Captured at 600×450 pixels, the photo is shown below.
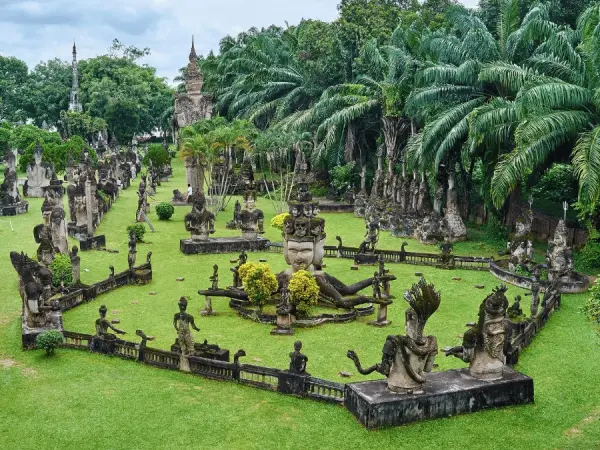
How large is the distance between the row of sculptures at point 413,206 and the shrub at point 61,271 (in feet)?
39.7

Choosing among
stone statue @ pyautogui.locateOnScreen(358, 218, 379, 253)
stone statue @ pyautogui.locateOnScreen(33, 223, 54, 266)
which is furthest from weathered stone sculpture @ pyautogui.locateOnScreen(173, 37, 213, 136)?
stone statue @ pyautogui.locateOnScreen(33, 223, 54, 266)

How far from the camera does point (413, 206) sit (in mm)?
35625

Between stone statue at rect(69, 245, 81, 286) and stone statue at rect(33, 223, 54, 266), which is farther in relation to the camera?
stone statue at rect(69, 245, 81, 286)

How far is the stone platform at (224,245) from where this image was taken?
2888 centimetres

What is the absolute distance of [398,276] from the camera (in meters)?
25.1

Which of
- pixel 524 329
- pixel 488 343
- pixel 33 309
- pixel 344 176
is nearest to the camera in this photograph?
pixel 488 343

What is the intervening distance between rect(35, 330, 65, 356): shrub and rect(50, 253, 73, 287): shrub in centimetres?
582

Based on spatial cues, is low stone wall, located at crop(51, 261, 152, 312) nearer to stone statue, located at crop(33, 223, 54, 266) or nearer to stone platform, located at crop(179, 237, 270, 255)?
stone statue, located at crop(33, 223, 54, 266)

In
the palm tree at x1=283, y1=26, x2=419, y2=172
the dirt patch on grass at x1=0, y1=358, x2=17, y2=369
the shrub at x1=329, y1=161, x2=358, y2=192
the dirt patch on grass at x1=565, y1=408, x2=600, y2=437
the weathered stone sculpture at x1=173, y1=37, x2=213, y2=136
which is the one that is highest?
the weathered stone sculpture at x1=173, y1=37, x2=213, y2=136

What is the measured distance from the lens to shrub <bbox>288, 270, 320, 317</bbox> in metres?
19.1

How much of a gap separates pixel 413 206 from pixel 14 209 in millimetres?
22447

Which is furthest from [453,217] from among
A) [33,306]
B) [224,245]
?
[33,306]

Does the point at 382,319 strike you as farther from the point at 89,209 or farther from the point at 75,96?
the point at 75,96

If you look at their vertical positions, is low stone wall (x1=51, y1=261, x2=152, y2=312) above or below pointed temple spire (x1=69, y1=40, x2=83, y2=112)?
below
